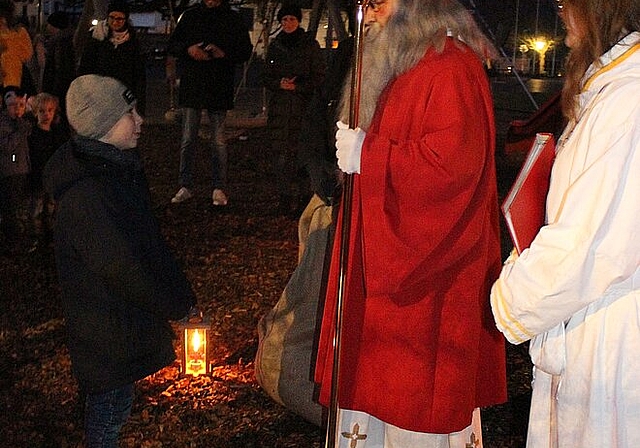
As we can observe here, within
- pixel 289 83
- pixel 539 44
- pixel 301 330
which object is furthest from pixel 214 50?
pixel 539 44

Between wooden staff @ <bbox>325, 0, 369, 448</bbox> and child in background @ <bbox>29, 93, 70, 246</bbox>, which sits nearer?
wooden staff @ <bbox>325, 0, 369, 448</bbox>

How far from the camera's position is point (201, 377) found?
520cm

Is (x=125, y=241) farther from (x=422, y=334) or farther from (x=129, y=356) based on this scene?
(x=422, y=334)

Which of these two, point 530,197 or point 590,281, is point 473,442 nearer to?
point 530,197

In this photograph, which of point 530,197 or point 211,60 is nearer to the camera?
point 530,197

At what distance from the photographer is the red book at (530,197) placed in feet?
8.44

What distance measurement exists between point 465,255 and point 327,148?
1.29 metres

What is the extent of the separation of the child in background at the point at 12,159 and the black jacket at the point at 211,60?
164cm

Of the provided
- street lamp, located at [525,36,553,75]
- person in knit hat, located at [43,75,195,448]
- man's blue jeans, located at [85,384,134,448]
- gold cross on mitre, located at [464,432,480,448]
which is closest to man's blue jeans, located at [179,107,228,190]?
person in knit hat, located at [43,75,195,448]

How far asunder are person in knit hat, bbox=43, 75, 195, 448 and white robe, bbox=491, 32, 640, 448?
56.1 inches

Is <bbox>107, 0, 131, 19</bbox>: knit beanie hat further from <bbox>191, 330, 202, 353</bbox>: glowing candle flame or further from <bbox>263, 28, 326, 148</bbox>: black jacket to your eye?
<bbox>191, 330, 202, 353</bbox>: glowing candle flame

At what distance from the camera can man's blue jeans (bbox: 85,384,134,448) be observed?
11.7ft

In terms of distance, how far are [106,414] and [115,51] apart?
5513 mm

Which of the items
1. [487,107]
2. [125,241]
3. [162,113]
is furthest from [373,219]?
[162,113]
